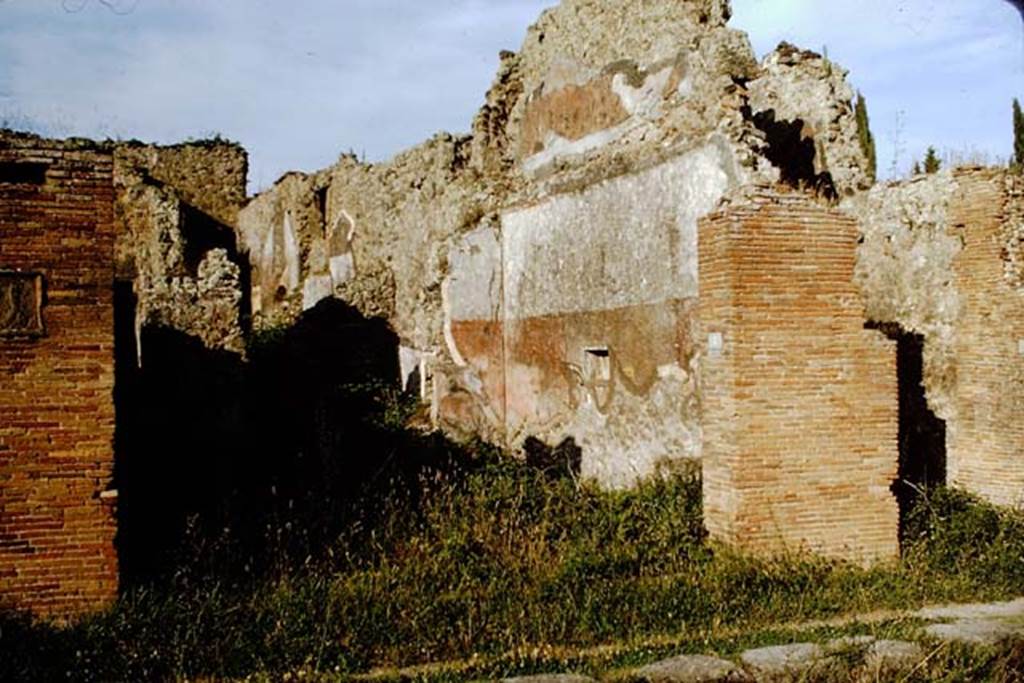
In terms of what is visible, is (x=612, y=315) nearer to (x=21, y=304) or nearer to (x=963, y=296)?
(x=963, y=296)

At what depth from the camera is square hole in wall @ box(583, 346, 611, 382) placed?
10.0 m

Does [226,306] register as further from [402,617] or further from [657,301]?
[402,617]

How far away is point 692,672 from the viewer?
16.5ft

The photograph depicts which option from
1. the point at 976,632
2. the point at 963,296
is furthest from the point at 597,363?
the point at 976,632

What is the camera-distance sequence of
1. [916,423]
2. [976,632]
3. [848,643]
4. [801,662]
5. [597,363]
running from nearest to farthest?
1. [801,662]
2. [848,643]
3. [976,632]
4. [597,363]
5. [916,423]

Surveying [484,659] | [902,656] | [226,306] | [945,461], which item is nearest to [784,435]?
[902,656]

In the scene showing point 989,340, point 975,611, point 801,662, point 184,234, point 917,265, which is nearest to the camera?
point 801,662

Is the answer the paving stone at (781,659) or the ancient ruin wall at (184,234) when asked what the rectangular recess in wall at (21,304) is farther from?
the ancient ruin wall at (184,234)

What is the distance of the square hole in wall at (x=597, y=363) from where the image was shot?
10.0m

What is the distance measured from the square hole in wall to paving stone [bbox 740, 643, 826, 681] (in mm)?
4803

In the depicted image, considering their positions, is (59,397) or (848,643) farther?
(59,397)

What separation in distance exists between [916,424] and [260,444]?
6940mm

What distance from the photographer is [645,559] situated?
23.4ft

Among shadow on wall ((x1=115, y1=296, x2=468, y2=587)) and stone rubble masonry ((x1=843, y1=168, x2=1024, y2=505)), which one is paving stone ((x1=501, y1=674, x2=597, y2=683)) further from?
stone rubble masonry ((x1=843, y1=168, x2=1024, y2=505))
